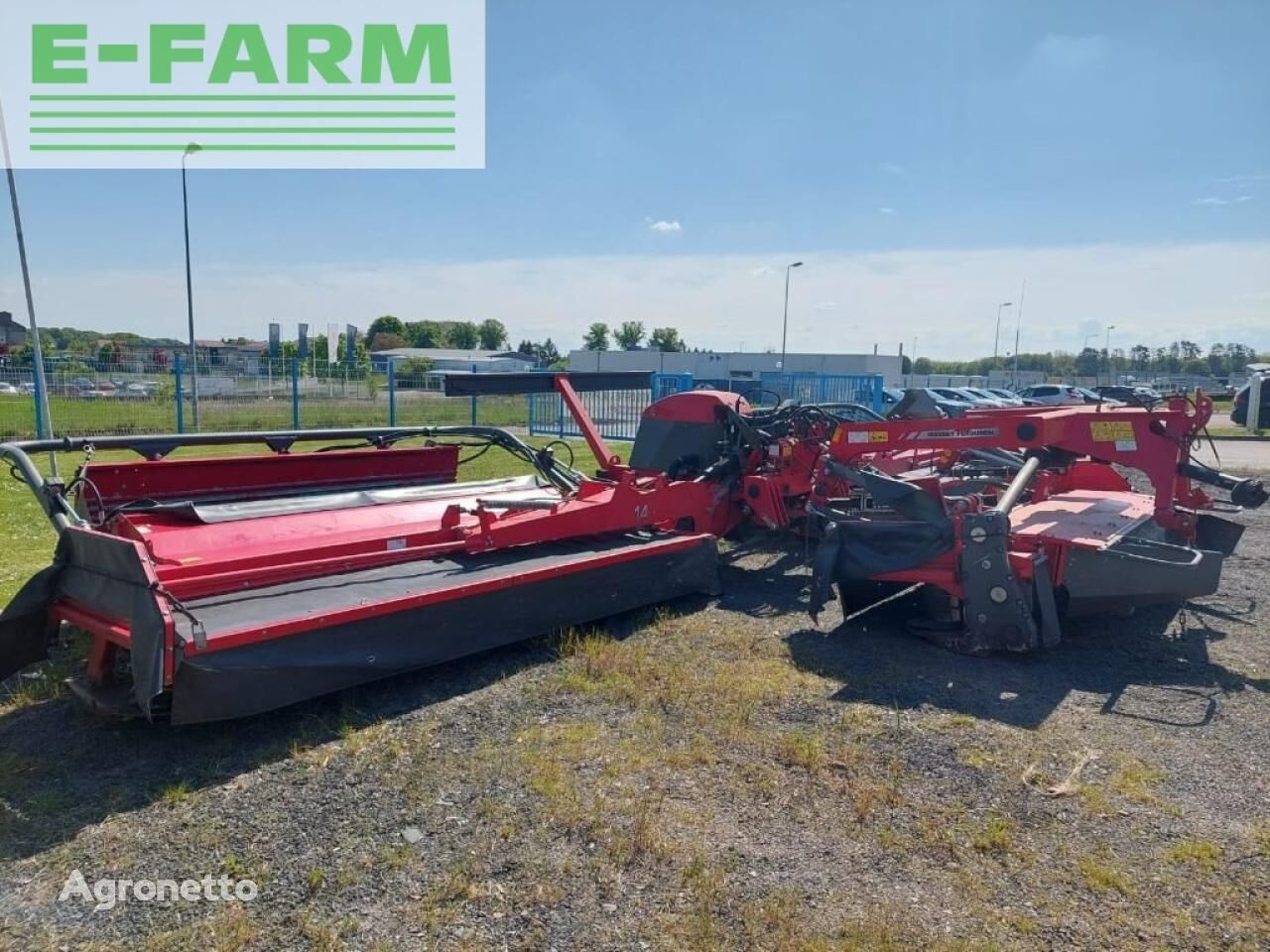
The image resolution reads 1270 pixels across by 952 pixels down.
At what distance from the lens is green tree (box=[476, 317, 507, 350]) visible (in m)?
103

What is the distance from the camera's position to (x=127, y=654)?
12.8 feet

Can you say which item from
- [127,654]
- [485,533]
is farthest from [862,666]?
[127,654]

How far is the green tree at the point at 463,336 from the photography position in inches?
3944

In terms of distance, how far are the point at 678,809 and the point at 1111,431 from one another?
11.5ft

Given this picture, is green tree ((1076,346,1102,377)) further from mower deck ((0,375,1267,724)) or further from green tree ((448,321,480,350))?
mower deck ((0,375,1267,724))

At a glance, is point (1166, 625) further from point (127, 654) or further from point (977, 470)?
point (127, 654)

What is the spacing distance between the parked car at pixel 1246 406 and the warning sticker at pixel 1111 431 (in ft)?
7.70

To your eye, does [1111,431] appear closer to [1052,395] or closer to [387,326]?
[1052,395]

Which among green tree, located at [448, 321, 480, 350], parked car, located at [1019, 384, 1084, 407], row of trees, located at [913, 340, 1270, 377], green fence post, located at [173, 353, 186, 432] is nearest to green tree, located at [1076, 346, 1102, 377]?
row of trees, located at [913, 340, 1270, 377]

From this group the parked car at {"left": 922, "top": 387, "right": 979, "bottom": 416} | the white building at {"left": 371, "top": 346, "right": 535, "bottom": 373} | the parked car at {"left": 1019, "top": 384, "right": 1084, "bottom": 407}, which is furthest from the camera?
the white building at {"left": 371, "top": 346, "right": 535, "bottom": 373}

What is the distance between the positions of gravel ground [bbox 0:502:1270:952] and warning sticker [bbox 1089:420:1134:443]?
1.24 metres

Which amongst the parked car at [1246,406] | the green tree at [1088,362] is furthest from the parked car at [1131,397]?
the green tree at [1088,362]

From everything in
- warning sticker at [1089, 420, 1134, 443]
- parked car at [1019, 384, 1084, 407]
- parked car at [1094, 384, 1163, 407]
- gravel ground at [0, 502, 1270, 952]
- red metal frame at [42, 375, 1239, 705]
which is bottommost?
gravel ground at [0, 502, 1270, 952]

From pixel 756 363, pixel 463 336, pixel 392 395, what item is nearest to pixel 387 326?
pixel 463 336
